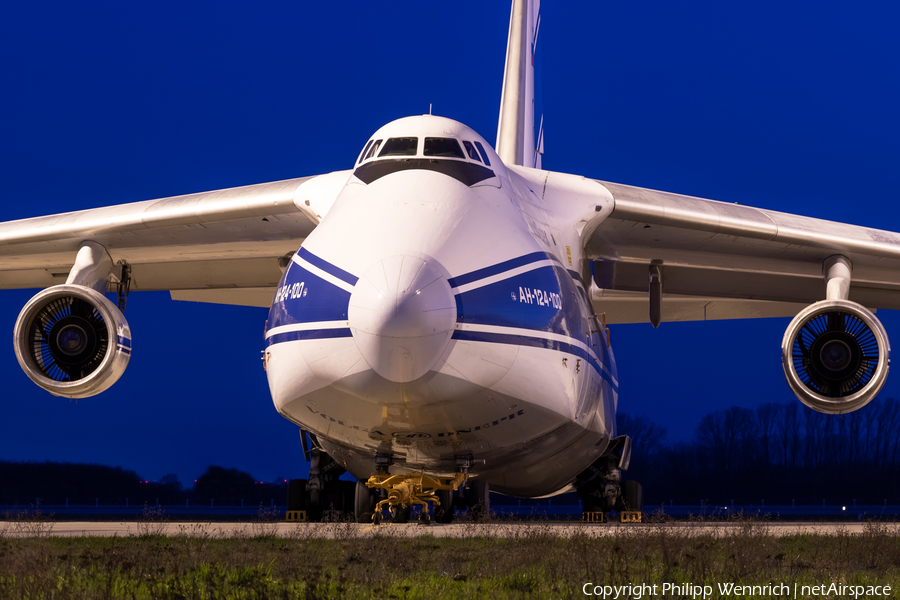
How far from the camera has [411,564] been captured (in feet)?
18.0

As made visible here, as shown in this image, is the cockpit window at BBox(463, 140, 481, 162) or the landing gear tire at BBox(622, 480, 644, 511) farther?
the landing gear tire at BBox(622, 480, 644, 511)

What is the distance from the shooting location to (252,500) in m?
47.9

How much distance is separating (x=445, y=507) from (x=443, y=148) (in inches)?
126

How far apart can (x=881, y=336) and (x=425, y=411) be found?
17.4ft

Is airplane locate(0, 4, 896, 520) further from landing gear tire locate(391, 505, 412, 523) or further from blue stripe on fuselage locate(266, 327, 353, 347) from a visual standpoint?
landing gear tire locate(391, 505, 412, 523)

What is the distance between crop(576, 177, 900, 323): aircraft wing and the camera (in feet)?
37.0

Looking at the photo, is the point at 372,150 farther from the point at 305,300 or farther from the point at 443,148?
the point at 305,300

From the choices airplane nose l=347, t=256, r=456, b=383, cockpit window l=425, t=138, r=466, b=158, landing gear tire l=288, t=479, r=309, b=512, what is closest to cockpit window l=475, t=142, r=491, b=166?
cockpit window l=425, t=138, r=466, b=158

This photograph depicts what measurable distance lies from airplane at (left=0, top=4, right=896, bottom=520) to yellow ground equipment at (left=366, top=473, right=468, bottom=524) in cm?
16

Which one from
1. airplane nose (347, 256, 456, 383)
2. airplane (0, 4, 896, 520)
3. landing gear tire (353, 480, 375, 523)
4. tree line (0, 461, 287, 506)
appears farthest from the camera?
tree line (0, 461, 287, 506)

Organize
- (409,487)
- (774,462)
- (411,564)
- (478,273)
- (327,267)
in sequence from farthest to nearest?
(774,462) → (409,487) → (327,267) → (478,273) → (411,564)

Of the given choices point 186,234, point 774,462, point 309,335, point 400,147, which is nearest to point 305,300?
point 309,335

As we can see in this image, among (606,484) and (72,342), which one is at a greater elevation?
(72,342)

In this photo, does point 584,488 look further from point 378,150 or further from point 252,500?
point 252,500
